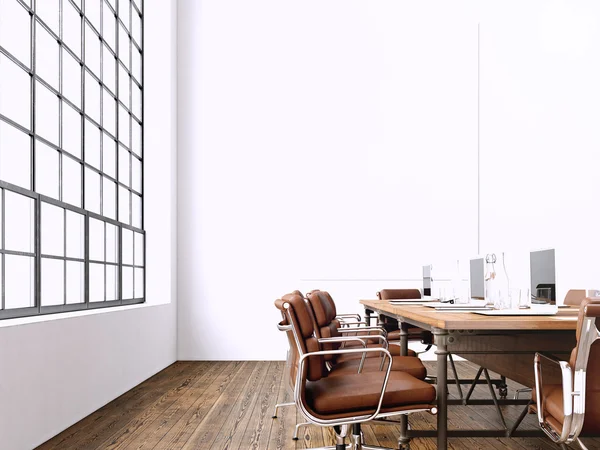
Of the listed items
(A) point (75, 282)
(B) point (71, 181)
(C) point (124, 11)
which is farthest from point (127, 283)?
(C) point (124, 11)

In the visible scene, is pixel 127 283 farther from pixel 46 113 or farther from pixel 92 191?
pixel 46 113

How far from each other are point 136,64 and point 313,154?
239 cm

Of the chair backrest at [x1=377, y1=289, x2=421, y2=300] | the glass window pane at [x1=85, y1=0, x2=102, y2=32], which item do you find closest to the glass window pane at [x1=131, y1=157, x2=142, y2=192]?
the glass window pane at [x1=85, y1=0, x2=102, y2=32]

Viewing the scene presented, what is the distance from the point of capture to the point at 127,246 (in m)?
6.57

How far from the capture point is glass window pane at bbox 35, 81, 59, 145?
448cm

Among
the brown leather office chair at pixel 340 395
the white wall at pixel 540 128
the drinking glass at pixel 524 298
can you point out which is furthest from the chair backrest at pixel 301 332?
the white wall at pixel 540 128

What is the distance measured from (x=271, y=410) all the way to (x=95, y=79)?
3.40 m

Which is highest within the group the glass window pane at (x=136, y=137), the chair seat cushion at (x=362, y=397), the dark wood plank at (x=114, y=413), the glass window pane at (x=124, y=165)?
the glass window pane at (x=136, y=137)

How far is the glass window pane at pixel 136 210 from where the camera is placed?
695 centimetres

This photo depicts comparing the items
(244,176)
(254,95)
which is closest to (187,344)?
(244,176)

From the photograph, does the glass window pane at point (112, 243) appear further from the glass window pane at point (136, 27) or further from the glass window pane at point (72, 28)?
the glass window pane at point (136, 27)

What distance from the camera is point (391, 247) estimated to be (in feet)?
25.0

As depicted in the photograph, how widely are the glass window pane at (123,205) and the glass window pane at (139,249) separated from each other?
0.37m

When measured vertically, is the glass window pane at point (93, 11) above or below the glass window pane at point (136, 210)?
above
